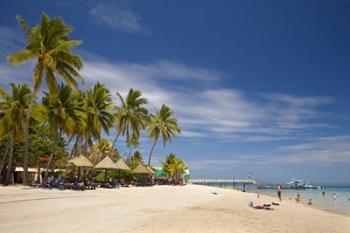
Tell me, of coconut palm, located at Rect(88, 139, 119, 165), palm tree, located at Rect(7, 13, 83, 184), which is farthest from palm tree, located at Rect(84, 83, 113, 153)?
coconut palm, located at Rect(88, 139, 119, 165)

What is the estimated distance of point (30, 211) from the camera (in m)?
11.4

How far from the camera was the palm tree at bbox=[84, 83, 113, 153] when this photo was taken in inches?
1442

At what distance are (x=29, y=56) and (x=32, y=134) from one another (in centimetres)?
1252

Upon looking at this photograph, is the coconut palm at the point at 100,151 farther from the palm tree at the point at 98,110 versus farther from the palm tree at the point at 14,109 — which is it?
the palm tree at the point at 14,109

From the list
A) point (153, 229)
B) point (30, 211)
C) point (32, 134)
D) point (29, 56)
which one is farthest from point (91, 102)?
point (153, 229)

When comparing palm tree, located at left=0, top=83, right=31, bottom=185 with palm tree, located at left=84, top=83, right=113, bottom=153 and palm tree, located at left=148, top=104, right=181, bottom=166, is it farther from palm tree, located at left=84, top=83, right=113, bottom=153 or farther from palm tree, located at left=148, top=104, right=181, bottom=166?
palm tree, located at left=148, top=104, right=181, bottom=166

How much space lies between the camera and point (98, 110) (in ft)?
123

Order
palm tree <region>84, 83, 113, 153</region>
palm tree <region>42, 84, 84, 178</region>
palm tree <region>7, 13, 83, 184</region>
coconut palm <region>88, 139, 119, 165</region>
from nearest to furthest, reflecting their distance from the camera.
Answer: palm tree <region>7, 13, 83, 184</region>, palm tree <region>42, 84, 84, 178</region>, palm tree <region>84, 83, 113, 153</region>, coconut palm <region>88, 139, 119, 165</region>

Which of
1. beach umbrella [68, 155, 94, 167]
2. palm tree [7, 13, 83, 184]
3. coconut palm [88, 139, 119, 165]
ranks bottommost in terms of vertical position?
beach umbrella [68, 155, 94, 167]

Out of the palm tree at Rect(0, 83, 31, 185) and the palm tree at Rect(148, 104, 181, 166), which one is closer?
the palm tree at Rect(0, 83, 31, 185)

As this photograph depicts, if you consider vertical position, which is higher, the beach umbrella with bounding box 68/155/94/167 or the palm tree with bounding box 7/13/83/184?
the palm tree with bounding box 7/13/83/184

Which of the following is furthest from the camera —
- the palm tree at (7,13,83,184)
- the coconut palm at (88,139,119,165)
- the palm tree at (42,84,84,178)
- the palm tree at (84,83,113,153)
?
the coconut palm at (88,139,119,165)

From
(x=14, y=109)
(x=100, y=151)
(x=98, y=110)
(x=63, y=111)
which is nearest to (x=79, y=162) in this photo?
(x=63, y=111)

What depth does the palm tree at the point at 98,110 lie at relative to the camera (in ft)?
120
